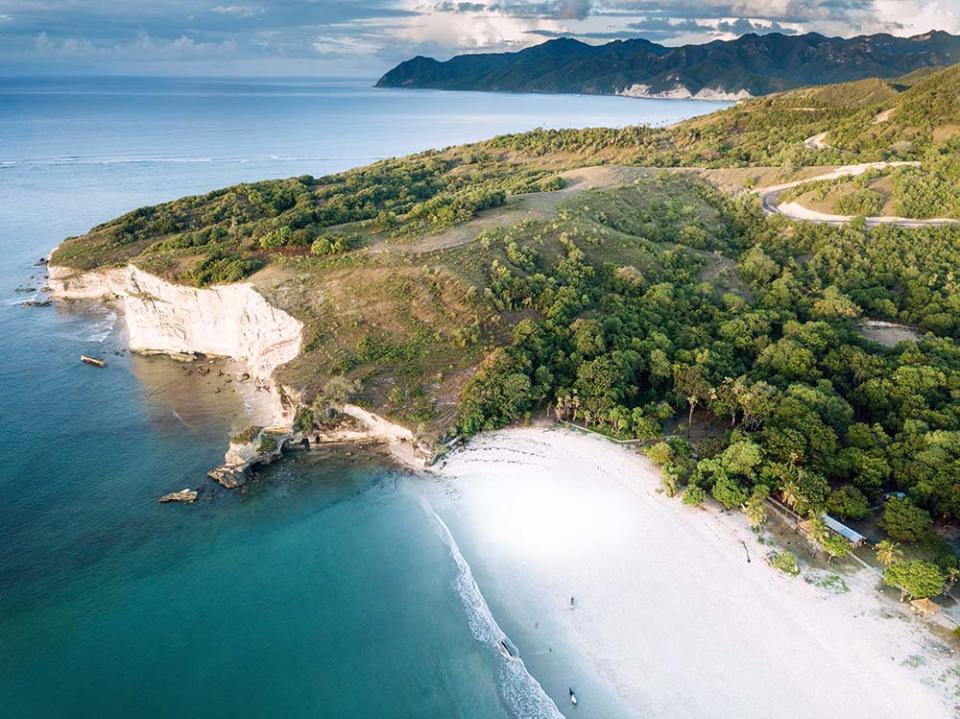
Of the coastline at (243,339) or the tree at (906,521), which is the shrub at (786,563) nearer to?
the tree at (906,521)

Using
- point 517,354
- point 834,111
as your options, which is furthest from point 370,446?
point 834,111

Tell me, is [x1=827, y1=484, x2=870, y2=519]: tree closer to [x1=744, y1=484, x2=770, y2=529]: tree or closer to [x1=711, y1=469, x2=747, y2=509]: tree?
[x1=744, y1=484, x2=770, y2=529]: tree

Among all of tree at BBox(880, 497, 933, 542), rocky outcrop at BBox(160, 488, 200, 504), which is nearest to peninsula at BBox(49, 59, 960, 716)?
tree at BBox(880, 497, 933, 542)

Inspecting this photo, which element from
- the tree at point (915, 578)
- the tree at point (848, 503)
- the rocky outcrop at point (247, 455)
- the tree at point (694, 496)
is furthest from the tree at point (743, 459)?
the rocky outcrop at point (247, 455)

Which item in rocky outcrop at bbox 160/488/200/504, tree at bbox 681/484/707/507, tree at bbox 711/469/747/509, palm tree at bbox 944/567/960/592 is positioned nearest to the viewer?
palm tree at bbox 944/567/960/592

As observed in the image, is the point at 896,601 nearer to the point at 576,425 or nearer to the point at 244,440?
the point at 576,425
